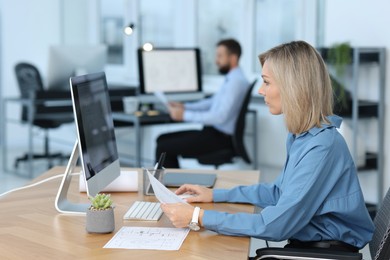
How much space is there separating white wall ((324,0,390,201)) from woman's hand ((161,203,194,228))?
326 centimetres

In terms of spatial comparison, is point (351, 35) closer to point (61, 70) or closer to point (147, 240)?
point (61, 70)

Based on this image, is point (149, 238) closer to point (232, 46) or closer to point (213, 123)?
point (213, 123)

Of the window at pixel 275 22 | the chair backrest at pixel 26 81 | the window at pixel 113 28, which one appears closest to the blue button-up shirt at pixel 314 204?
the window at pixel 275 22

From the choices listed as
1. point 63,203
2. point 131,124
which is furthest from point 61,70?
point 63,203

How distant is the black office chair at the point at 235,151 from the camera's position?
212 inches

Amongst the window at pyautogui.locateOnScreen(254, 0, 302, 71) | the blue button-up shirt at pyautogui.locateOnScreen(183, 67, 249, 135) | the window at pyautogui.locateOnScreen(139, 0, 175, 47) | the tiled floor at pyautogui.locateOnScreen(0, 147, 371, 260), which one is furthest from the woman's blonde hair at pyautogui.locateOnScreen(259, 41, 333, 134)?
the window at pyautogui.locateOnScreen(139, 0, 175, 47)

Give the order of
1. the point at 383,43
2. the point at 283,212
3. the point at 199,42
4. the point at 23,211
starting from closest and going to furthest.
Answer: the point at 283,212 < the point at 23,211 < the point at 383,43 < the point at 199,42

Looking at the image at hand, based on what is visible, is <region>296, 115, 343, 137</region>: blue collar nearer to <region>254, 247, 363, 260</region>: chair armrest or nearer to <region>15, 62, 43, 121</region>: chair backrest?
<region>254, 247, 363, 260</region>: chair armrest

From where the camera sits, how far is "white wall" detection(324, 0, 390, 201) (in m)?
5.12

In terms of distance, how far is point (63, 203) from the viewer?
2.61m

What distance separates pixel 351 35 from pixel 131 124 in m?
2.75

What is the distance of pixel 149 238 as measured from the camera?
2.20 m

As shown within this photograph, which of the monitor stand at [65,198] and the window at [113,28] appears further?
the window at [113,28]

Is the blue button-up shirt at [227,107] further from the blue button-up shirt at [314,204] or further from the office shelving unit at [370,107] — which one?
the blue button-up shirt at [314,204]
